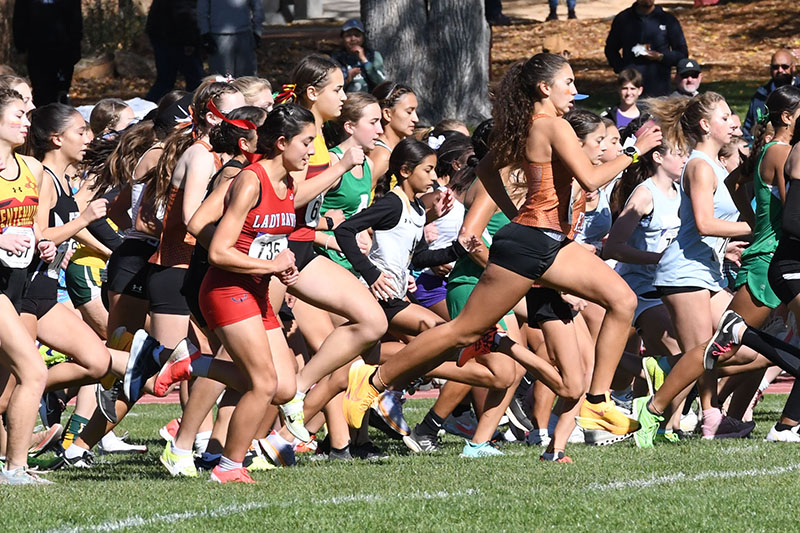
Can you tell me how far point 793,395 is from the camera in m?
8.63

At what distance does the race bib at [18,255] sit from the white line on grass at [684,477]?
9.95 feet

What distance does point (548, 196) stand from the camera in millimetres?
7363

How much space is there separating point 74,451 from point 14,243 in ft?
5.24

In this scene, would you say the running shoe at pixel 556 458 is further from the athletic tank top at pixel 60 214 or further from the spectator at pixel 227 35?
the spectator at pixel 227 35

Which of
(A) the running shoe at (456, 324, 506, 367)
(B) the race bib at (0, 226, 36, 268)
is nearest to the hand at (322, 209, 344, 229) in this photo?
(A) the running shoe at (456, 324, 506, 367)

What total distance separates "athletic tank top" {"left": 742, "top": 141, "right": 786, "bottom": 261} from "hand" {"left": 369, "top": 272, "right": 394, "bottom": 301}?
2156 mm

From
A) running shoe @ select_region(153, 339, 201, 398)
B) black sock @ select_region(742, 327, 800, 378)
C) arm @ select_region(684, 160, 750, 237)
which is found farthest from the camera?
arm @ select_region(684, 160, 750, 237)

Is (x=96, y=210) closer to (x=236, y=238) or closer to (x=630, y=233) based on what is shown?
(x=236, y=238)

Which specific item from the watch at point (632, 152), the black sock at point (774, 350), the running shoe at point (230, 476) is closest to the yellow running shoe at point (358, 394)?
the running shoe at point (230, 476)

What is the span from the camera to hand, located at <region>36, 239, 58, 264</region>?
7.46m

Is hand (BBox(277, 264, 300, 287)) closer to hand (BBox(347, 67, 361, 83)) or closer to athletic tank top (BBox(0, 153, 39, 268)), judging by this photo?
athletic tank top (BBox(0, 153, 39, 268))

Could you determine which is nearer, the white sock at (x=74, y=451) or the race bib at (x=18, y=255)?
the race bib at (x=18, y=255)

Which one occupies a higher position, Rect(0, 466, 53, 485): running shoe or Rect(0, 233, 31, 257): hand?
Rect(0, 233, 31, 257): hand

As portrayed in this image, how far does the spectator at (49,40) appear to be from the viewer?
55.6ft
